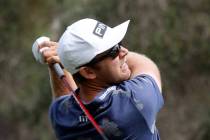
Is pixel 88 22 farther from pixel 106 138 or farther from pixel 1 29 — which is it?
pixel 1 29

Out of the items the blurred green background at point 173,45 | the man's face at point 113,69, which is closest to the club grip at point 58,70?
the man's face at point 113,69

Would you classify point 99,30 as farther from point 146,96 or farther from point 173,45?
point 173,45

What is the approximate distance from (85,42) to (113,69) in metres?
0.19

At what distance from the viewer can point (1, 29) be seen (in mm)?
16109

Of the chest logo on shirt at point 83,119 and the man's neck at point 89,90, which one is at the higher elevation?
the man's neck at point 89,90

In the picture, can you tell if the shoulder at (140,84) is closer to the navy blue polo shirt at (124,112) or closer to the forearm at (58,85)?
the navy blue polo shirt at (124,112)

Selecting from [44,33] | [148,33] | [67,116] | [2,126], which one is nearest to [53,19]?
[44,33]

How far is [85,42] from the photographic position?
408 cm

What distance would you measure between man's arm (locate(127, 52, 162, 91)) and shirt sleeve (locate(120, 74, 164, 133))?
0.09m

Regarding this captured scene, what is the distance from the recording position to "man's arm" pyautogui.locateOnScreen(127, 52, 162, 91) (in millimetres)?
4305

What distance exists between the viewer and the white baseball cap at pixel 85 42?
409 cm

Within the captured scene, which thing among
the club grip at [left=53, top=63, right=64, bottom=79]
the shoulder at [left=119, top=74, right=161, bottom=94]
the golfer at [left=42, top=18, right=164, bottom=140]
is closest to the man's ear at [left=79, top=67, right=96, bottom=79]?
the golfer at [left=42, top=18, right=164, bottom=140]

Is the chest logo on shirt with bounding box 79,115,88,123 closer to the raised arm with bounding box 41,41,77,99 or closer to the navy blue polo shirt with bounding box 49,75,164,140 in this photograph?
the navy blue polo shirt with bounding box 49,75,164,140

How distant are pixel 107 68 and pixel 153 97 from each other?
257 mm
